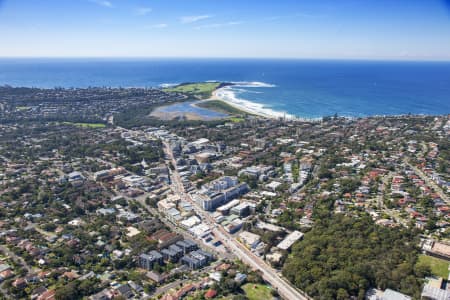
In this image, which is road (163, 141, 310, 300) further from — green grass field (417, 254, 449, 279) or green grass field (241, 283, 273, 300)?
green grass field (417, 254, 449, 279)

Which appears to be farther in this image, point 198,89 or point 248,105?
point 198,89

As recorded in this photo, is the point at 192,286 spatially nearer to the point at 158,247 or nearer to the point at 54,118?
the point at 158,247

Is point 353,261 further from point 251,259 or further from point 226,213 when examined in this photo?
point 226,213

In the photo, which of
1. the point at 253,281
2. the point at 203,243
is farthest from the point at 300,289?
the point at 203,243

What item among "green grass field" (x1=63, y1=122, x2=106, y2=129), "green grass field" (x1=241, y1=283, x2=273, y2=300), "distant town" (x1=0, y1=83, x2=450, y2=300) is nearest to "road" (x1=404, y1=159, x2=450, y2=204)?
"distant town" (x1=0, y1=83, x2=450, y2=300)

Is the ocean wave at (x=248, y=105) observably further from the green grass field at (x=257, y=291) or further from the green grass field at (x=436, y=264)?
the green grass field at (x=257, y=291)

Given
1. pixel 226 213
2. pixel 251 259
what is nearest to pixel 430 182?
pixel 226 213
